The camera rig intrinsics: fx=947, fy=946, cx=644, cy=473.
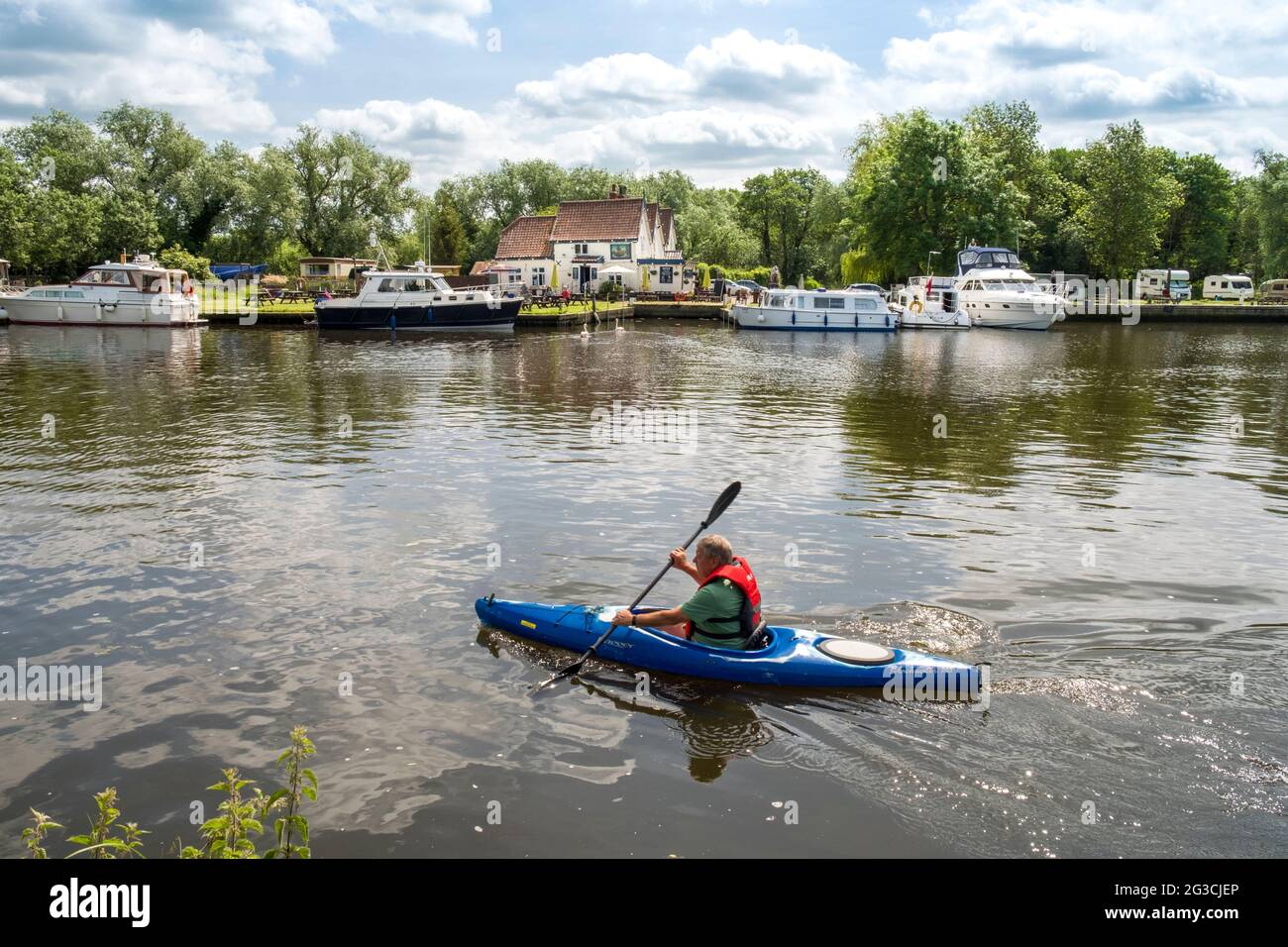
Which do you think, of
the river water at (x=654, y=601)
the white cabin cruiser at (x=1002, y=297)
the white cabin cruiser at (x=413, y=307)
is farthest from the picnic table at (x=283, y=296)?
the white cabin cruiser at (x=1002, y=297)

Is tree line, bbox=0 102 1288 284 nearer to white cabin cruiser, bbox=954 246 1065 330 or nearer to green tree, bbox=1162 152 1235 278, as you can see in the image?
green tree, bbox=1162 152 1235 278

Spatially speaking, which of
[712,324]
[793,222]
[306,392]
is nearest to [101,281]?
[306,392]

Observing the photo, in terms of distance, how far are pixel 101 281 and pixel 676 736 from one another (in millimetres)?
50548

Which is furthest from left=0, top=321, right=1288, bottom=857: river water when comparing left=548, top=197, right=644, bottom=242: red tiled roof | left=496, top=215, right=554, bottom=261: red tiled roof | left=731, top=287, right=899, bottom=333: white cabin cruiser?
left=496, top=215, right=554, bottom=261: red tiled roof

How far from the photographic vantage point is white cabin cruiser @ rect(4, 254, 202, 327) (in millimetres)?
47594

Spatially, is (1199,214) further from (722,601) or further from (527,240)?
(722,601)

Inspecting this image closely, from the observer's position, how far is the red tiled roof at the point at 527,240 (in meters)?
75.1

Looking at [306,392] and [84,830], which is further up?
[306,392]

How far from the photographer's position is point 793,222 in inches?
3885

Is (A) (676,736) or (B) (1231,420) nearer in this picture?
(A) (676,736)

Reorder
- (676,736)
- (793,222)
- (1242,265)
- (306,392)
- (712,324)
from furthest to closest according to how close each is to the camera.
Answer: (793,222) → (1242,265) → (712,324) → (306,392) → (676,736)

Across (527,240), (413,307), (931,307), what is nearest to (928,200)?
(931,307)
